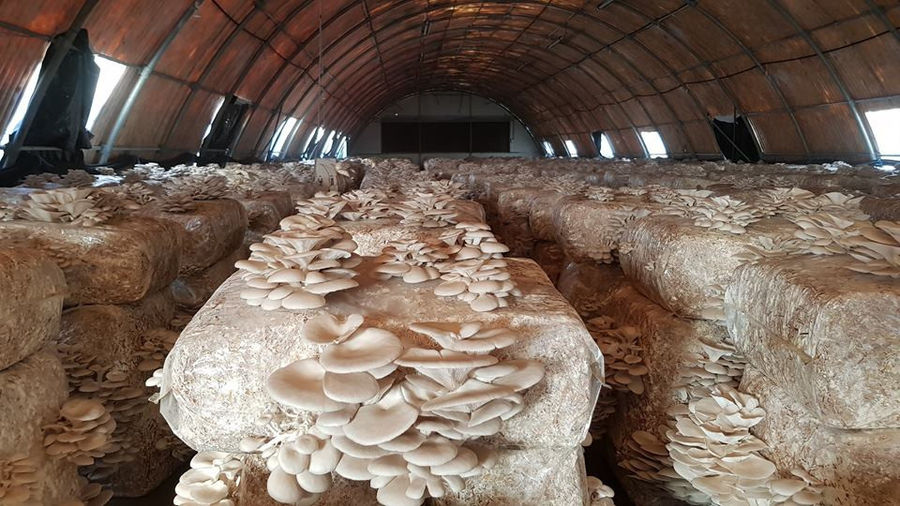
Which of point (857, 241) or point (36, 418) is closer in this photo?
point (857, 241)

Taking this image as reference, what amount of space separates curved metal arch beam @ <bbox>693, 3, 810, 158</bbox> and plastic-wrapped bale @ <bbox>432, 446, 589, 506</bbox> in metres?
15.3

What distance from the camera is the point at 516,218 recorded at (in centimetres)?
871

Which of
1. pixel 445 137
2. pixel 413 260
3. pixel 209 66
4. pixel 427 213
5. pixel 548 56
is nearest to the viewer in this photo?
pixel 413 260

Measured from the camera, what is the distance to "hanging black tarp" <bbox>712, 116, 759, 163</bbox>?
18.8m

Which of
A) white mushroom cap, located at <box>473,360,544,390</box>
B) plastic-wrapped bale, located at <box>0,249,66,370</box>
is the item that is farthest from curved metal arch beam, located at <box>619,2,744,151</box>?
white mushroom cap, located at <box>473,360,544,390</box>

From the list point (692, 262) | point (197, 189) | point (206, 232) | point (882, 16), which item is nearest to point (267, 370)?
point (692, 262)

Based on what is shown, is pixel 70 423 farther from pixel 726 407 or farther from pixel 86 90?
pixel 86 90

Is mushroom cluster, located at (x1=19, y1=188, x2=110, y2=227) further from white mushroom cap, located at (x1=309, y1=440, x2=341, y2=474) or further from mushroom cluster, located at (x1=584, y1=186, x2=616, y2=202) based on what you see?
mushroom cluster, located at (x1=584, y1=186, x2=616, y2=202)

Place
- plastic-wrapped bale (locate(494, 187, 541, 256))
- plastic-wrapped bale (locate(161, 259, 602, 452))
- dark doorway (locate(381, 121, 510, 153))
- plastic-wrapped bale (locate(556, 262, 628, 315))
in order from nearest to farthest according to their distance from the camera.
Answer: plastic-wrapped bale (locate(161, 259, 602, 452)) < plastic-wrapped bale (locate(556, 262, 628, 315)) < plastic-wrapped bale (locate(494, 187, 541, 256)) < dark doorway (locate(381, 121, 510, 153))

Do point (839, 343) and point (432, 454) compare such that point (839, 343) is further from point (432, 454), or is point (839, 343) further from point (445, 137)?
point (445, 137)

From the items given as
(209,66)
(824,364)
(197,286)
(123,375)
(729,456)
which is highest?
(209,66)

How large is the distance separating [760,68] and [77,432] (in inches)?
662

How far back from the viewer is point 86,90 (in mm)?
9094

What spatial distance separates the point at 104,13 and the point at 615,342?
8190 mm
